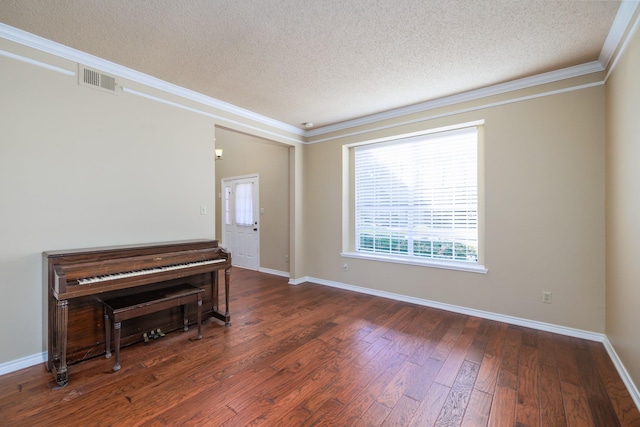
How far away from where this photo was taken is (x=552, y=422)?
1.65 metres

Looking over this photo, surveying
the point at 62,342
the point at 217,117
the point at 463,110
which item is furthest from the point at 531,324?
the point at 217,117

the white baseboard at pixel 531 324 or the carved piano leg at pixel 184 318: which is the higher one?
the carved piano leg at pixel 184 318

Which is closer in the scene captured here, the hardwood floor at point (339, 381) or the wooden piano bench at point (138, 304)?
the hardwood floor at point (339, 381)

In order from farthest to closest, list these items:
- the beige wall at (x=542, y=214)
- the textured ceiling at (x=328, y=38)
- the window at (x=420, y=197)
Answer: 1. the window at (x=420, y=197)
2. the beige wall at (x=542, y=214)
3. the textured ceiling at (x=328, y=38)

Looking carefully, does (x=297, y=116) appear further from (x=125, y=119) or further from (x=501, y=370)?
(x=501, y=370)

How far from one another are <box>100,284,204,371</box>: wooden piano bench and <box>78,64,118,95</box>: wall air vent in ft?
6.44

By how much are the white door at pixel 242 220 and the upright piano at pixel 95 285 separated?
2.99 m

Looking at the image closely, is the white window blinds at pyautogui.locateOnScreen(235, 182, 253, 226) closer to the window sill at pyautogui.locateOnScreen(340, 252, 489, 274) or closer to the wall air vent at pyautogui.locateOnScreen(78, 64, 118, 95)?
the window sill at pyautogui.locateOnScreen(340, 252, 489, 274)

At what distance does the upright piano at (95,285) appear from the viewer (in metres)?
2.04

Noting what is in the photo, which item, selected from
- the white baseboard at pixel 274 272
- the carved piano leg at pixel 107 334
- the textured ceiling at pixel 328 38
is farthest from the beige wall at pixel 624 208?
the white baseboard at pixel 274 272

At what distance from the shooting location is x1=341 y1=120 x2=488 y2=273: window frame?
11.0 ft

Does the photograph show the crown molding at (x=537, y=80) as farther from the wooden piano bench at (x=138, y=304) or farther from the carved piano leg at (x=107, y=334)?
the carved piano leg at (x=107, y=334)

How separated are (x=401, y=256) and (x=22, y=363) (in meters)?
4.05

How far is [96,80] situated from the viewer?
2566 millimetres
